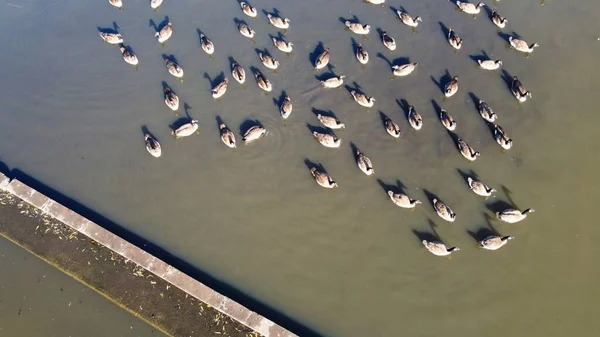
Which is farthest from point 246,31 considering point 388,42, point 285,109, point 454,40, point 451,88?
point 451,88

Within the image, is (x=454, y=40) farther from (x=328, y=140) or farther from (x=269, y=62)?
(x=269, y=62)

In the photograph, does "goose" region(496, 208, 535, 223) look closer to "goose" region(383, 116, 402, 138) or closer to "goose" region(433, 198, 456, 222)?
"goose" region(433, 198, 456, 222)

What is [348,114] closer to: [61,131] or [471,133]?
[471,133]

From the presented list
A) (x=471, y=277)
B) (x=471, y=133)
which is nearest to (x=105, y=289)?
(x=471, y=277)

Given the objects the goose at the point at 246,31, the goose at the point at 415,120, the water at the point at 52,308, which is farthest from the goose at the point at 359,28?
the water at the point at 52,308

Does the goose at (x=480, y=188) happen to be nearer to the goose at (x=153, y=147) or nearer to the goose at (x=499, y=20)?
the goose at (x=499, y=20)

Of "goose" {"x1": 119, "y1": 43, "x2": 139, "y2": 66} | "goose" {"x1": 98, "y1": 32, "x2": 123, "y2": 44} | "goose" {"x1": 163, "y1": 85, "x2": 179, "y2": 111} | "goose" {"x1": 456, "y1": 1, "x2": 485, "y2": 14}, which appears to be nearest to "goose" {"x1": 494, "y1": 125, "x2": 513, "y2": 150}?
"goose" {"x1": 456, "y1": 1, "x2": 485, "y2": 14}

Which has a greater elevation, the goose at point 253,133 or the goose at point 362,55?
the goose at point 362,55
